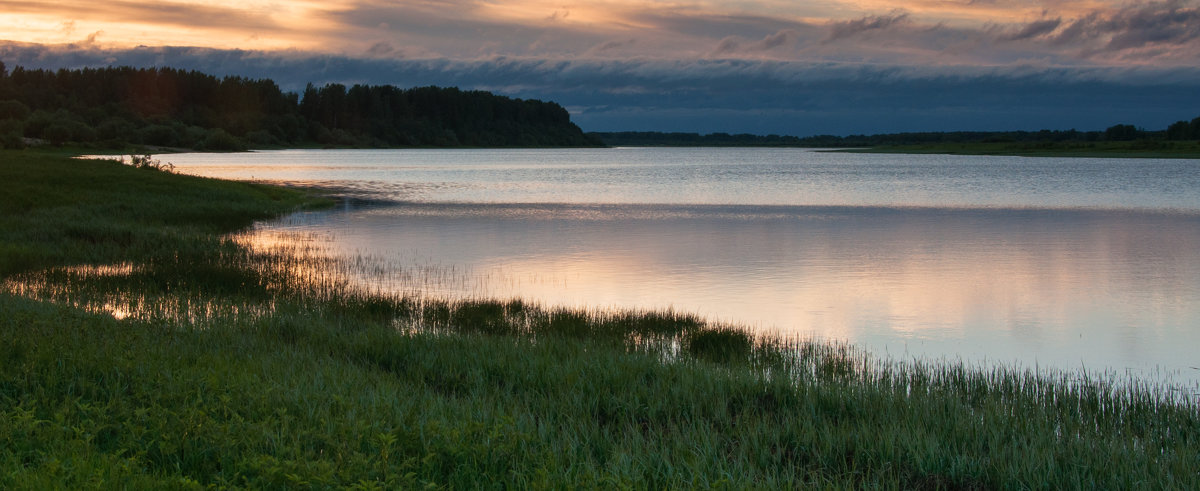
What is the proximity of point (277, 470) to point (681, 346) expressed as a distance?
8.40m

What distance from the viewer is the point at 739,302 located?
1909 cm

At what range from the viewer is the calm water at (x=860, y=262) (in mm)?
16031

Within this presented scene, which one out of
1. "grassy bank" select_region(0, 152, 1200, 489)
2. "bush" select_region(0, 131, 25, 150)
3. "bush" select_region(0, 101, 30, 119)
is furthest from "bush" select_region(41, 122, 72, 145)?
"grassy bank" select_region(0, 152, 1200, 489)

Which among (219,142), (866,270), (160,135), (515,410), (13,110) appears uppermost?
(13,110)

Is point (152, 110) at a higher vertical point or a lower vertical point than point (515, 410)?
higher

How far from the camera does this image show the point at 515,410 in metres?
8.70

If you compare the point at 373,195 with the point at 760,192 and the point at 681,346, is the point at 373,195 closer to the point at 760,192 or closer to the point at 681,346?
the point at 760,192

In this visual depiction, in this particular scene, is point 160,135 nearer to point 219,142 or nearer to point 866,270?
point 219,142

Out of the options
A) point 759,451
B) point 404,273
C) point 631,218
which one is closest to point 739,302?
point 404,273

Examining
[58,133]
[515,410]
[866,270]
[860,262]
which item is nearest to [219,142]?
[58,133]

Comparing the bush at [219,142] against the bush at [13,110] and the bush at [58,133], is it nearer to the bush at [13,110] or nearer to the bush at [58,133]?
the bush at [13,110]

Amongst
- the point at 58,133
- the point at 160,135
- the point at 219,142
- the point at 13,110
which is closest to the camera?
the point at 58,133

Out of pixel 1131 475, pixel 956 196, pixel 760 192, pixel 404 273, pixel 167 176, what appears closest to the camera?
pixel 1131 475

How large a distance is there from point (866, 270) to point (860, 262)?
1.63m
